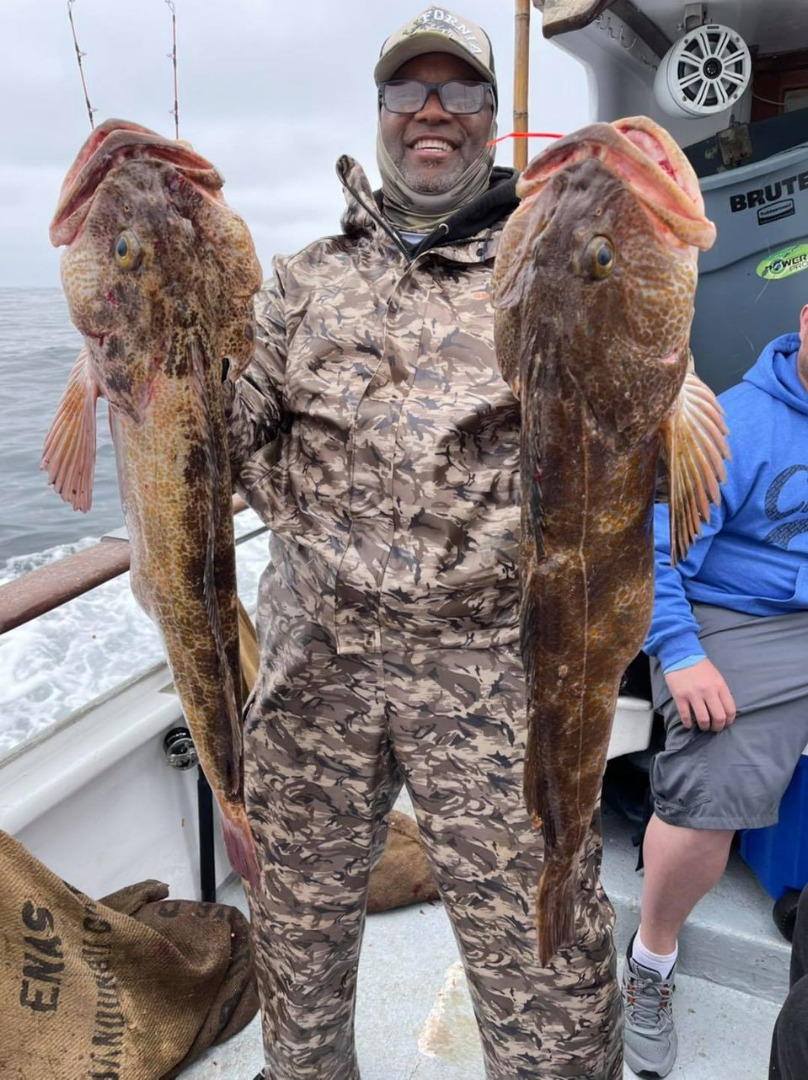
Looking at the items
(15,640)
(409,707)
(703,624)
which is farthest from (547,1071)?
(15,640)

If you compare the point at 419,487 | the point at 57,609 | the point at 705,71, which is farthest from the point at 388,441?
the point at 57,609

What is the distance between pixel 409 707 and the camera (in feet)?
7.23

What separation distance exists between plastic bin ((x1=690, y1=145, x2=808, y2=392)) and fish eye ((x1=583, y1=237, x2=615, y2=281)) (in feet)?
14.1

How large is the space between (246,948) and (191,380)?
8.53 ft

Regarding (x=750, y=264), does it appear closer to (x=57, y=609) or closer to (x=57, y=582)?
(x=57, y=582)

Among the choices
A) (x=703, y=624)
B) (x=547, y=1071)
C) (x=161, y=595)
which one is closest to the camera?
(x=161, y=595)

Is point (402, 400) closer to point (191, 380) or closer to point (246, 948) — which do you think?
point (191, 380)

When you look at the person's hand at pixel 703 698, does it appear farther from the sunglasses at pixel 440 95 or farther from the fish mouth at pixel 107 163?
the fish mouth at pixel 107 163

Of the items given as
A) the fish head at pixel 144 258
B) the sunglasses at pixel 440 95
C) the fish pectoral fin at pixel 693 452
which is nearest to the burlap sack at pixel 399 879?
Result: the fish pectoral fin at pixel 693 452

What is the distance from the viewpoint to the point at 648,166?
1373 millimetres

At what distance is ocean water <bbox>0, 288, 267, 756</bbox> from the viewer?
477cm

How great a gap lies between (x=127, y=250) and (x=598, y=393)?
0.87 metres

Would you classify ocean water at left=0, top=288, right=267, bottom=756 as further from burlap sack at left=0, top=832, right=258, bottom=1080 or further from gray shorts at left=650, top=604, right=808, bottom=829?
gray shorts at left=650, top=604, right=808, bottom=829

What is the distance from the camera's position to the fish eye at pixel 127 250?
1499 mm
